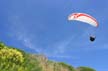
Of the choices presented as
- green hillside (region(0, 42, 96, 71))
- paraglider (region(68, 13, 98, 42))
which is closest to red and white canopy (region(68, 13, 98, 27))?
paraglider (region(68, 13, 98, 42))

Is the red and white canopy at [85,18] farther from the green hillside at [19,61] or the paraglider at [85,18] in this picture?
the green hillside at [19,61]

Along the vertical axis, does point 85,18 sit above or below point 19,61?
above

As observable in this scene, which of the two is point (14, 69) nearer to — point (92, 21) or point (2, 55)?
point (2, 55)

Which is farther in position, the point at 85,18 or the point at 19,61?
the point at 19,61

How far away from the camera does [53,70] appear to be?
165 ft

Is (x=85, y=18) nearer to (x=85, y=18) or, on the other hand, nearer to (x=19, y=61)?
Result: (x=85, y=18)

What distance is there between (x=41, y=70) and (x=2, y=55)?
4.34 m

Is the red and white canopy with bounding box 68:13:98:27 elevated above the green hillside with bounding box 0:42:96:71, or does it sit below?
above

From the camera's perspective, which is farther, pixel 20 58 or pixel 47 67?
pixel 47 67

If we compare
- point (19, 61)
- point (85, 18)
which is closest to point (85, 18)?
point (85, 18)

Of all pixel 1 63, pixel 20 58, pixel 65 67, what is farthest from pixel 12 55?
pixel 65 67

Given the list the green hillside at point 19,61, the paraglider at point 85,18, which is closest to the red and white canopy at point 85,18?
→ the paraglider at point 85,18

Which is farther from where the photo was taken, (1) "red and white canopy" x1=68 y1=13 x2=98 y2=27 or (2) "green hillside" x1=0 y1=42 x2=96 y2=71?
(1) "red and white canopy" x1=68 y1=13 x2=98 y2=27

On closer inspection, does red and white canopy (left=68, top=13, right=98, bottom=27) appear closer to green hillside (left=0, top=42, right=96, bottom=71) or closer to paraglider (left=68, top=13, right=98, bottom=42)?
paraglider (left=68, top=13, right=98, bottom=42)
